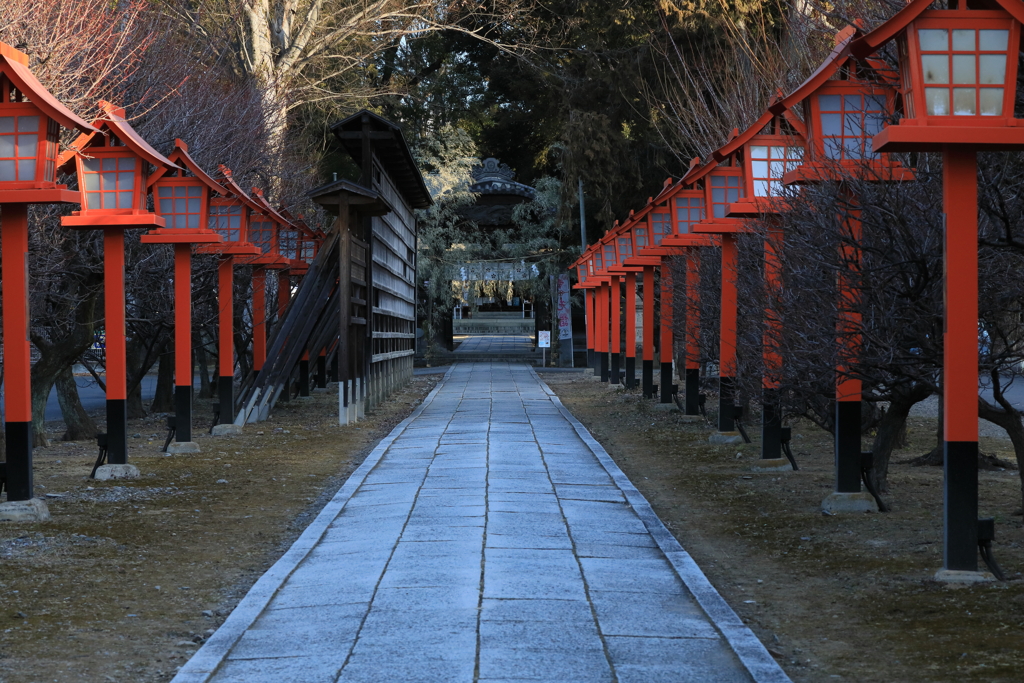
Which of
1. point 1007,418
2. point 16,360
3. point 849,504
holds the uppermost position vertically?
point 16,360

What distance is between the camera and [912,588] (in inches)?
255

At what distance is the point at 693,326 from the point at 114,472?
30.5 feet

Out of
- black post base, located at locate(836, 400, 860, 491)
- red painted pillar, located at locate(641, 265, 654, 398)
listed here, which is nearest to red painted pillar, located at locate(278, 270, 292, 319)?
red painted pillar, located at locate(641, 265, 654, 398)

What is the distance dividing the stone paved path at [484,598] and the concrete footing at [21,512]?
2223 millimetres

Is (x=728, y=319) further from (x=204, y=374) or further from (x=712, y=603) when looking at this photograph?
(x=204, y=374)

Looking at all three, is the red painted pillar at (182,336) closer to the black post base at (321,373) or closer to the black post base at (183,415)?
the black post base at (183,415)

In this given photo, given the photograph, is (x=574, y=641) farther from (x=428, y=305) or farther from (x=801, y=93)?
(x=428, y=305)

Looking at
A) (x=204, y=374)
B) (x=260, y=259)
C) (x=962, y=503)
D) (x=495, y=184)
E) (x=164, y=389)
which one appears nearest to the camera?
(x=962, y=503)

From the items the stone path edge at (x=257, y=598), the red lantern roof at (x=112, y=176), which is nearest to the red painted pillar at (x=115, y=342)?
the red lantern roof at (x=112, y=176)

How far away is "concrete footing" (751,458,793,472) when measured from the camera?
11.8m

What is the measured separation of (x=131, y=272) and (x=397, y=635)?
42.7 feet

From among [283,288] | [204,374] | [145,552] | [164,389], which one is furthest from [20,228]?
[204,374]

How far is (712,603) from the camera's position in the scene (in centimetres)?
607

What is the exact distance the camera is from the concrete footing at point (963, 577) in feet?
21.0
